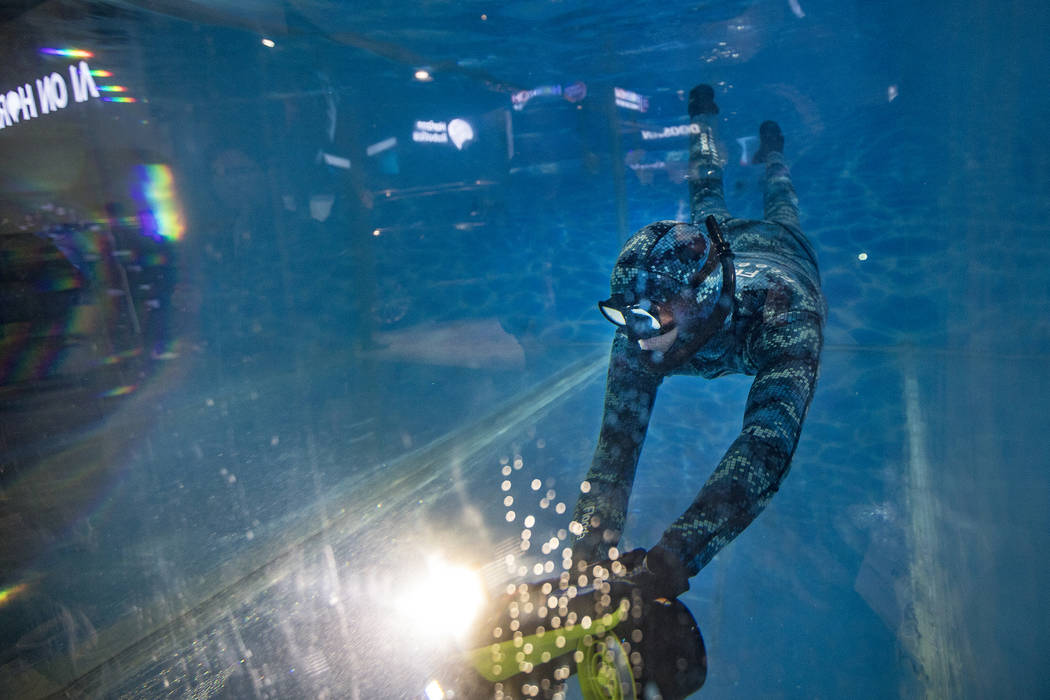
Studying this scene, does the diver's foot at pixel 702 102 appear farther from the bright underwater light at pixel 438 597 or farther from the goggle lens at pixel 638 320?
the bright underwater light at pixel 438 597

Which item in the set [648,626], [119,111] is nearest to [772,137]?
[648,626]

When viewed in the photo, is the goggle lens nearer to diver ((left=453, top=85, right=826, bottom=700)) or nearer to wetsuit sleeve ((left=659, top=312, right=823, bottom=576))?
diver ((left=453, top=85, right=826, bottom=700))

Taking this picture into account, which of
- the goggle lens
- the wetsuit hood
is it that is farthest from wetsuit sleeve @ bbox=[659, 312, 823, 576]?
the goggle lens

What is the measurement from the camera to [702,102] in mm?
5941

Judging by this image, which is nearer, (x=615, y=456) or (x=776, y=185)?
(x=615, y=456)

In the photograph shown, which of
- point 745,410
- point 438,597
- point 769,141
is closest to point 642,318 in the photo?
point 745,410

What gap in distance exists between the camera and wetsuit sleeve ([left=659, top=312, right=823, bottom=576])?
188 centimetres

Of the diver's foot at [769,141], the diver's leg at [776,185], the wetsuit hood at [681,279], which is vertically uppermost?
the diver's foot at [769,141]

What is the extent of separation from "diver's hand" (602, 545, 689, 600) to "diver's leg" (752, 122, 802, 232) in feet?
11.6

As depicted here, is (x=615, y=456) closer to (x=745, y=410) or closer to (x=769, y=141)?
(x=745, y=410)

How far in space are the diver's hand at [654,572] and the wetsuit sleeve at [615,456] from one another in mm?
470

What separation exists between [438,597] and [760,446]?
179 centimetres

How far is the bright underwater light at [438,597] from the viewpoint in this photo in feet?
7.99

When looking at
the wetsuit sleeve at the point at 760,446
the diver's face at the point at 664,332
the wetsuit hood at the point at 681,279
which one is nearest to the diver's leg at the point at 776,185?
the wetsuit sleeve at the point at 760,446
